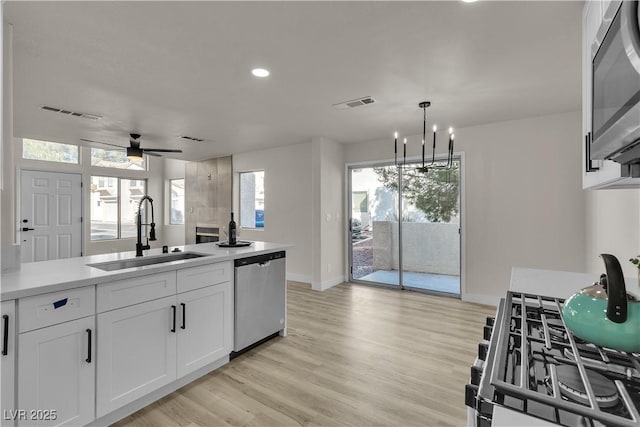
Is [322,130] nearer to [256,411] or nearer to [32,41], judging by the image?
[32,41]

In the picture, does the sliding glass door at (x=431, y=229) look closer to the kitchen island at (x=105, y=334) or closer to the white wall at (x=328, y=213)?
the white wall at (x=328, y=213)

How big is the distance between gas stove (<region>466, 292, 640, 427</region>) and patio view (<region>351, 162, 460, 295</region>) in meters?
3.65

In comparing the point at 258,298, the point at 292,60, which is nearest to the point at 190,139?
the point at 292,60

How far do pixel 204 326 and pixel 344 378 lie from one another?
1.18 meters

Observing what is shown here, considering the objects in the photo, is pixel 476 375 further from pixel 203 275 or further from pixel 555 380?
pixel 203 275

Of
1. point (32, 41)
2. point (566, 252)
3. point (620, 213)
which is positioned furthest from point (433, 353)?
point (32, 41)

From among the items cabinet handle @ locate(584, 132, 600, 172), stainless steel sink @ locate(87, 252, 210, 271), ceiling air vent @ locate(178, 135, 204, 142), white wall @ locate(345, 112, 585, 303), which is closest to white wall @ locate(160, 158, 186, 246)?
ceiling air vent @ locate(178, 135, 204, 142)

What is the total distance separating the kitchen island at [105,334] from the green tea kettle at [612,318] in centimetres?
220

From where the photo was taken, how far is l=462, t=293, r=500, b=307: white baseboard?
13.4 feet

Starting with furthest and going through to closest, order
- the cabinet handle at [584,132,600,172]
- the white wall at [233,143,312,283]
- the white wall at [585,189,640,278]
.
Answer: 1. the white wall at [233,143,312,283]
2. the white wall at [585,189,640,278]
3. the cabinet handle at [584,132,600,172]

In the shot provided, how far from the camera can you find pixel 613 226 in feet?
8.17

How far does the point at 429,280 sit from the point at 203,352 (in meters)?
3.65

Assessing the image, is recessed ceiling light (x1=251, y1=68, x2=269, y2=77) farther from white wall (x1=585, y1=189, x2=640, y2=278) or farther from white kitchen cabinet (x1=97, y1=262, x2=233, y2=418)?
white wall (x1=585, y1=189, x2=640, y2=278)

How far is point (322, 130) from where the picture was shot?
177 inches
